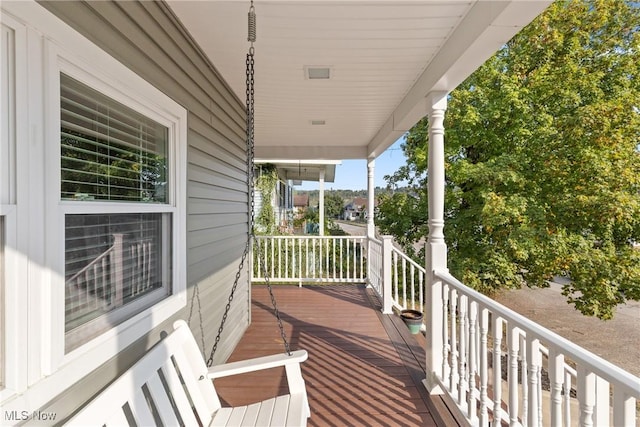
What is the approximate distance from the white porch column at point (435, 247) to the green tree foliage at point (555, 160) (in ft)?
16.4

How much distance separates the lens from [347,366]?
285 cm

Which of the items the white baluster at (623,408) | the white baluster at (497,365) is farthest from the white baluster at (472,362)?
the white baluster at (623,408)

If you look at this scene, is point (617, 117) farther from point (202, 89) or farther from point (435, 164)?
point (202, 89)

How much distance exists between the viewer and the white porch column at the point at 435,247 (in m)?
2.47

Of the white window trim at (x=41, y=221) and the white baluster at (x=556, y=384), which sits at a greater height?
the white window trim at (x=41, y=221)

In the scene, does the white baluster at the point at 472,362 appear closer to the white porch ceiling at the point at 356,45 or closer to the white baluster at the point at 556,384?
the white baluster at the point at 556,384

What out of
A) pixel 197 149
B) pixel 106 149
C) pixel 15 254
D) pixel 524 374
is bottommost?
pixel 524 374

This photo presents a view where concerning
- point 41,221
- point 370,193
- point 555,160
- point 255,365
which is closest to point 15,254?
point 41,221

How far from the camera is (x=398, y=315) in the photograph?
4211mm

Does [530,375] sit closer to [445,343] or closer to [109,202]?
[445,343]

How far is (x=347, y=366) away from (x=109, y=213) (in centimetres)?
230

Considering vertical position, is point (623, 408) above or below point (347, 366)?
Result: above

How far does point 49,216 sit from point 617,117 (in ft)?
29.8

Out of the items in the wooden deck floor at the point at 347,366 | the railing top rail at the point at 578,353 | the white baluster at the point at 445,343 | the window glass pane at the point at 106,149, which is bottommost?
the wooden deck floor at the point at 347,366
